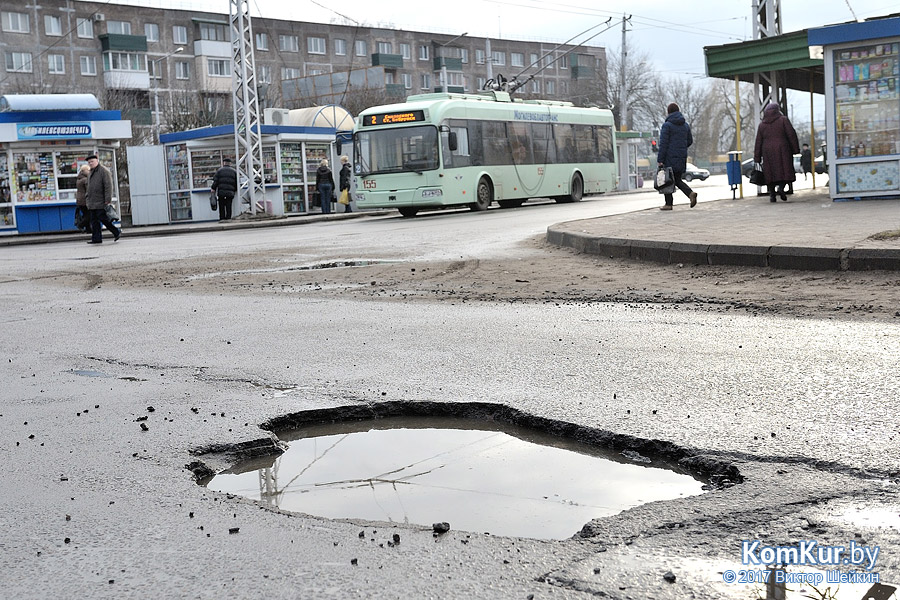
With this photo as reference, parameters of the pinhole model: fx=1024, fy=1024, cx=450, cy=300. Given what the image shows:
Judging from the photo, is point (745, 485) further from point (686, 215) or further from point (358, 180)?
point (358, 180)

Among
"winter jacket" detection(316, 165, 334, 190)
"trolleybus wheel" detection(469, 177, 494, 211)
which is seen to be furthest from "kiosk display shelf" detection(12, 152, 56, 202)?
"trolleybus wheel" detection(469, 177, 494, 211)

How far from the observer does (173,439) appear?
15.5ft

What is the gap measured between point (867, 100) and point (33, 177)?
23391 mm

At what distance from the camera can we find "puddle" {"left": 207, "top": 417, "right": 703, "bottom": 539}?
3518 millimetres

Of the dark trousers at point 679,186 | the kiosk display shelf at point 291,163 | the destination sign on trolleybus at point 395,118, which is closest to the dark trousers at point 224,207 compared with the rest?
the kiosk display shelf at point 291,163

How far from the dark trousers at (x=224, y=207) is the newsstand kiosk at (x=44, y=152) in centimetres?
323

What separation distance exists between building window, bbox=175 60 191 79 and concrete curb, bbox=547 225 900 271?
65374mm

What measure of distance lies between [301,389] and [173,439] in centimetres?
111

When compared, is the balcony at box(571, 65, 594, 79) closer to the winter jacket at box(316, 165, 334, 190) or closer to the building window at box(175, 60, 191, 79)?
the building window at box(175, 60, 191, 79)

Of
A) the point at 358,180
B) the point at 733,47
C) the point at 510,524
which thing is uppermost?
the point at 733,47

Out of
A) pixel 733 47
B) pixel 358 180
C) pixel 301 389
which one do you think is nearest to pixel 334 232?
pixel 358 180

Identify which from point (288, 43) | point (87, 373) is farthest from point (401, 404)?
point (288, 43)

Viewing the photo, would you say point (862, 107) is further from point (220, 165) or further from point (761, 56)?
point (220, 165)

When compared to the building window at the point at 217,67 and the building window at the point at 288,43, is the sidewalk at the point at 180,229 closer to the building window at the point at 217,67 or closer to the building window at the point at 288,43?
the building window at the point at 217,67
